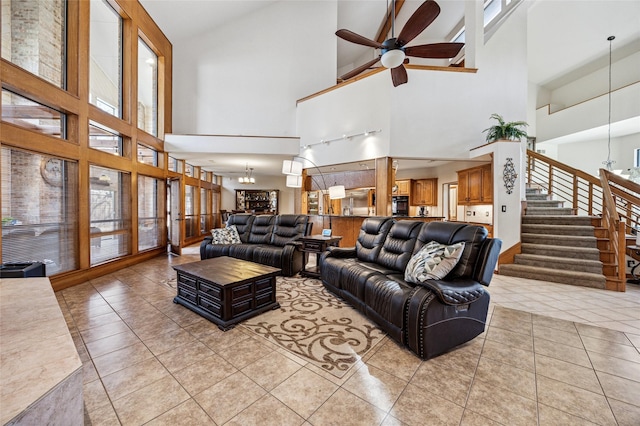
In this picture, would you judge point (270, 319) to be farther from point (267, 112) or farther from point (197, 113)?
point (197, 113)

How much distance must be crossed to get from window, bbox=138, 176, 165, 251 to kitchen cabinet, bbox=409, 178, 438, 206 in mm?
7502

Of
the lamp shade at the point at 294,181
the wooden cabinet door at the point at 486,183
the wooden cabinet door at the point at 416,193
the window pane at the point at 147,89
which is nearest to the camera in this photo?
the lamp shade at the point at 294,181

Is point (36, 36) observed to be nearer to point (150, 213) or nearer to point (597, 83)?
point (150, 213)

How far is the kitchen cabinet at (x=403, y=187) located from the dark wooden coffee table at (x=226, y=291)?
6858 millimetres

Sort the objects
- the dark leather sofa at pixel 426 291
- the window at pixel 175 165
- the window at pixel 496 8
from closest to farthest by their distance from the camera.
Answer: the dark leather sofa at pixel 426 291 < the window at pixel 496 8 < the window at pixel 175 165

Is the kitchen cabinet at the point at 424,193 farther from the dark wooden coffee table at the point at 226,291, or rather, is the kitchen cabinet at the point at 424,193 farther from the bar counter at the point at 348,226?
the dark wooden coffee table at the point at 226,291

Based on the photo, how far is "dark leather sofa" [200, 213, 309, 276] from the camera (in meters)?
4.31

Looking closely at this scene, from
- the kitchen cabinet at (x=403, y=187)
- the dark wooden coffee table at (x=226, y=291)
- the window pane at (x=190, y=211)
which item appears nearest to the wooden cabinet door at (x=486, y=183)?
the kitchen cabinet at (x=403, y=187)

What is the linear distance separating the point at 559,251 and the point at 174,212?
8.13m

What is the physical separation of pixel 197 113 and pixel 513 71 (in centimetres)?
813

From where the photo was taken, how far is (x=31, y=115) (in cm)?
332


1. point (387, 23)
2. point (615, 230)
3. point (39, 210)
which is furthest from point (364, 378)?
point (387, 23)

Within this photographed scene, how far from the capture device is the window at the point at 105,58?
4301 millimetres

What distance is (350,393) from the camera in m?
1.60
